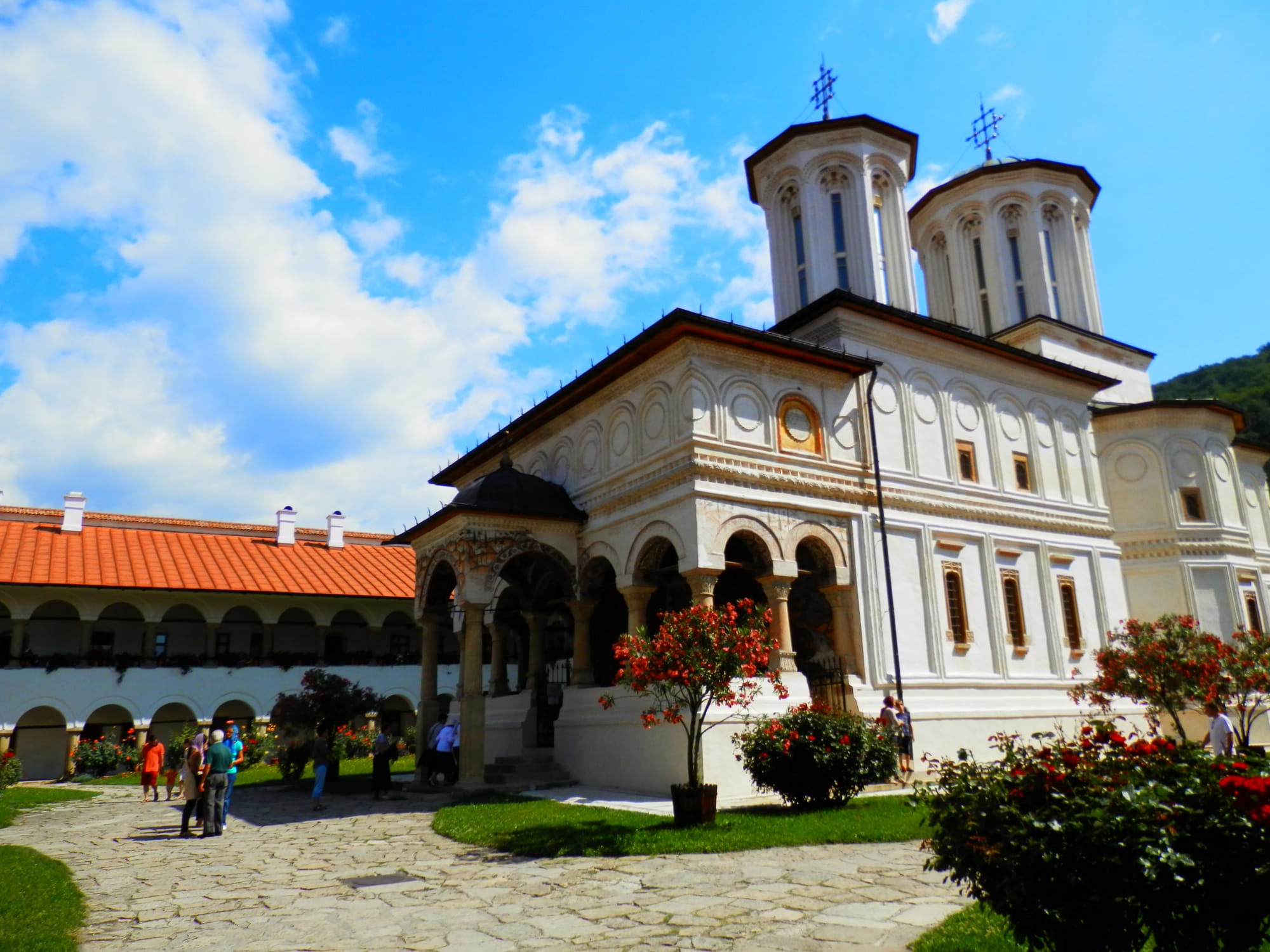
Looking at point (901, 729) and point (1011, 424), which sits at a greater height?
point (1011, 424)

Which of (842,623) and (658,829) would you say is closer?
(658,829)

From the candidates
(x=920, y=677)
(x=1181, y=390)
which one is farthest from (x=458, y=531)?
(x=1181, y=390)

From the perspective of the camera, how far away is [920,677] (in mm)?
15961

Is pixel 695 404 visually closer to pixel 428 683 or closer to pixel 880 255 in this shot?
pixel 880 255

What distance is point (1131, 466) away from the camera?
2230 cm

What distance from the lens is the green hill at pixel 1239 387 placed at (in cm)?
3809

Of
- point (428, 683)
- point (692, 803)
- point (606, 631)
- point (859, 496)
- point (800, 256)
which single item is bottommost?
point (692, 803)

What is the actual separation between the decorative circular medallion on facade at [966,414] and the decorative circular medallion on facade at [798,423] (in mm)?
4129

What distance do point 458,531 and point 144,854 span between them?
7.07 meters

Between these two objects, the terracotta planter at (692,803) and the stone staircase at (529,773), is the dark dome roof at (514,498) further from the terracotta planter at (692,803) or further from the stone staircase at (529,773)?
the terracotta planter at (692,803)

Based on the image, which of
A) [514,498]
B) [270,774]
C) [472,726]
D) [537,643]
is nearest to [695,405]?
[514,498]

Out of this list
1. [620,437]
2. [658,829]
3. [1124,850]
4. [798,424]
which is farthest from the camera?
[620,437]

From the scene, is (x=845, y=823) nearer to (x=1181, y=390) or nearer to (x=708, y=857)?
(x=708, y=857)

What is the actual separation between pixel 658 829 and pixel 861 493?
26.9 feet
